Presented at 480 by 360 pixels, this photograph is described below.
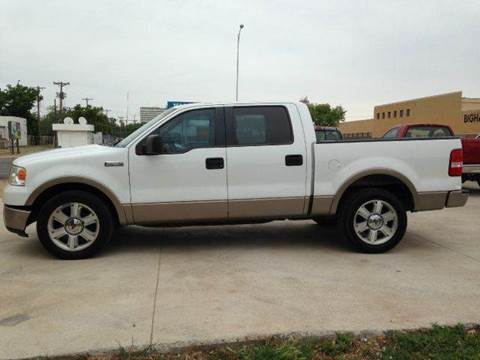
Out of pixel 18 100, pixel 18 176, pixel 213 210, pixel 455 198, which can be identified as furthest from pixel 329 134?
pixel 18 100

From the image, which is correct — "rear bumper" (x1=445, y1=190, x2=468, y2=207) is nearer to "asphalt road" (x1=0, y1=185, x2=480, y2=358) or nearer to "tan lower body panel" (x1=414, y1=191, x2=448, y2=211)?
"tan lower body panel" (x1=414, y1=191, x2=448, y2=211)

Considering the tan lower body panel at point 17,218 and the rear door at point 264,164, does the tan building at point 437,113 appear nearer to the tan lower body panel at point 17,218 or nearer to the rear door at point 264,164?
the rear door at point 264,164

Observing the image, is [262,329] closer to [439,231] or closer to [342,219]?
[342,219]

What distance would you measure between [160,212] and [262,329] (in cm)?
241

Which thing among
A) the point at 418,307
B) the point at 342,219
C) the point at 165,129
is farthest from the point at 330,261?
the point at 165,129

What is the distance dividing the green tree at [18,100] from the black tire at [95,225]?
80.2 metres

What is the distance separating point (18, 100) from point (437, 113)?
64.4 metres

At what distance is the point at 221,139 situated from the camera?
5758 millimetres

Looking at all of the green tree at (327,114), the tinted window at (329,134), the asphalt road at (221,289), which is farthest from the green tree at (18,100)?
the asphalt road at (221,289)

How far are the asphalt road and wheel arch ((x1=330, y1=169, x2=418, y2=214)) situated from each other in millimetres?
655

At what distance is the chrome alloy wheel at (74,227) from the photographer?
5574 mm

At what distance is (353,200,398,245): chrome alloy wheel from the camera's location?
5930 mm

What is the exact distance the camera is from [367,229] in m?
5.96

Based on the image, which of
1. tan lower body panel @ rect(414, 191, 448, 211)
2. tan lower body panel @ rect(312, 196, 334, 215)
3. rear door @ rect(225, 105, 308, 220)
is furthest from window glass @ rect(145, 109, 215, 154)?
tan lower body panel @ rect(414, 191, 448, 211)
